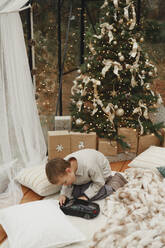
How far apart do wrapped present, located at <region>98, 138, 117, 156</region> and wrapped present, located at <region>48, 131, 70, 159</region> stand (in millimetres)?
375

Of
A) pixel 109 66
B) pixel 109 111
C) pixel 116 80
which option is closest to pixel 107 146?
pixel 109 111

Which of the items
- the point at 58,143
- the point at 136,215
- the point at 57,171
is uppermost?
the point at 57,171

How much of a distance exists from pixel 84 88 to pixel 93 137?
571 millimetres

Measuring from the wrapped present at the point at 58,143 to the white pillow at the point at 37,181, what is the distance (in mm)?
520

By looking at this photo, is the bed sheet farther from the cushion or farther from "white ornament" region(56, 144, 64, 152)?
"white ornament" region(56, 144, 64, 152)

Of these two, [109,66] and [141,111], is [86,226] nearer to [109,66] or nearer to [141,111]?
[141,111]

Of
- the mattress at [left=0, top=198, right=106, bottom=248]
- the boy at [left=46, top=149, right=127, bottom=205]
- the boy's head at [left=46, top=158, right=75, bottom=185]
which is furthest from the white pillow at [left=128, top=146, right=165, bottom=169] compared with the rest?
the boy's head at [left=46, top=158, right=75, bottom=185]

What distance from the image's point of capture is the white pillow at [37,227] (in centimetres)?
163

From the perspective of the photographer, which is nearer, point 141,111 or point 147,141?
point 141,111

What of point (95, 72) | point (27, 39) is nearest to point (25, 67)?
point (27, 39)

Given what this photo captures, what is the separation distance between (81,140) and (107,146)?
31 cm

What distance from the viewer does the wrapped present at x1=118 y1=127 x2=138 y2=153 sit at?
3170 millimetres

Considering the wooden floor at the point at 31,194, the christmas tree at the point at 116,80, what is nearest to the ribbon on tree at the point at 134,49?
the christmas tree at the point at 116,80

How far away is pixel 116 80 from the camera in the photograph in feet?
10.2
